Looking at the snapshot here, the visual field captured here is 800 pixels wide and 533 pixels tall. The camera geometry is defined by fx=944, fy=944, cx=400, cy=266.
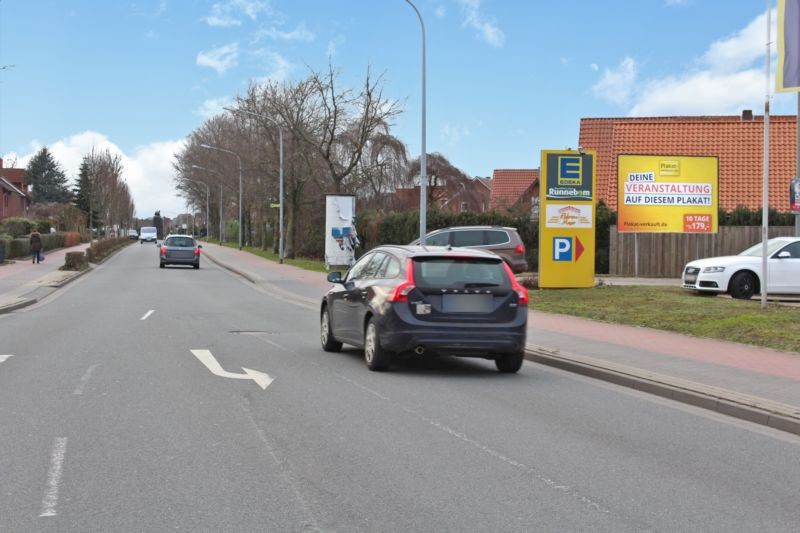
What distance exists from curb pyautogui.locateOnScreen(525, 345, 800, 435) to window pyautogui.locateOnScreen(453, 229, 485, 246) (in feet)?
54.3

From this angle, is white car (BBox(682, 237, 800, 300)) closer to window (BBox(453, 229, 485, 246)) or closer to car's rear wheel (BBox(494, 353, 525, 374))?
window (BBox(453, 229, 485, 246))

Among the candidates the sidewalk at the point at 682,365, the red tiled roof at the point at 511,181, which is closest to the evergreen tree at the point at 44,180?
the red tiled roof at the point at 511,181

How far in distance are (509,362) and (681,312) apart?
7.04 m

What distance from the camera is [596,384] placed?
35.0ft

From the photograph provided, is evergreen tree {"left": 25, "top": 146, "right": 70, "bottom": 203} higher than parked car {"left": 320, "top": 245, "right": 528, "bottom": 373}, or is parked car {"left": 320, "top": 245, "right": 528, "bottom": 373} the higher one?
evergreen tree {"left": 25, "top": 146, "right": 70, "bottom": 203}

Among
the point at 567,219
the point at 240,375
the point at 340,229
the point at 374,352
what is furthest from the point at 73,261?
the point at 374,352

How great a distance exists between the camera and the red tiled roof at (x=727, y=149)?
133 feet

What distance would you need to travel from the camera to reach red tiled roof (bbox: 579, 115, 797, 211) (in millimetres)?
40688

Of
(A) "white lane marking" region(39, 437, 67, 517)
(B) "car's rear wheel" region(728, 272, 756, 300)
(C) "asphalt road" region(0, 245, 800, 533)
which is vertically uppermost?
(B) "car's rear wheel" region(728, 272, 756, 300)

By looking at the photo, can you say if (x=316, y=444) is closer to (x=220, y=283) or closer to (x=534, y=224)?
(x=220, y=283)

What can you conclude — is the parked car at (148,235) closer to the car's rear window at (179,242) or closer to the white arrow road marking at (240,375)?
the car's rear window at (179,242)

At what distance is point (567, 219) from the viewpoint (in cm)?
2417

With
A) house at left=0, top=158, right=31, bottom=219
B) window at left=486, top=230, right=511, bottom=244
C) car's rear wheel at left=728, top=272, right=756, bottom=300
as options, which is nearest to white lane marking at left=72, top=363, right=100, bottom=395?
car's rear wheel at left=728, top=272, right=756, bottom=300

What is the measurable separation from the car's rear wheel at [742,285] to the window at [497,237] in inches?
380
